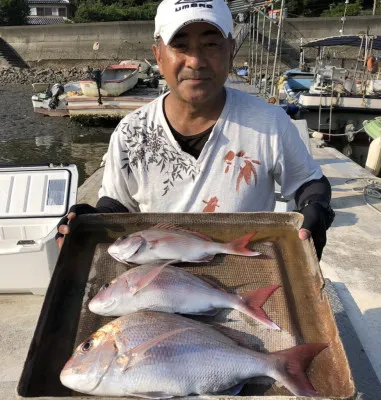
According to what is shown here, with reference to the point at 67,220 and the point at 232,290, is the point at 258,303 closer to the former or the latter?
the point at 232,290

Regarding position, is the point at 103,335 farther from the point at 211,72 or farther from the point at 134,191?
the point at 211,72

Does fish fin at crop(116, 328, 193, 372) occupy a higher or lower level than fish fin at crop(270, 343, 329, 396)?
higher

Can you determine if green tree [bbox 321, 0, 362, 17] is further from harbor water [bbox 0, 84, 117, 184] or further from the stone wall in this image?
harbor water [bbox 0, 84, 117, 184]

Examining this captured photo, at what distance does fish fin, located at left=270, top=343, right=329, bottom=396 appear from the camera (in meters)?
1.30

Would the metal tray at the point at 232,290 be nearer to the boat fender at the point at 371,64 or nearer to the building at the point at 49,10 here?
the boat fender at the point at 371,64

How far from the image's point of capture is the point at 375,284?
4.61 meters

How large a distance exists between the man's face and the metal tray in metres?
0.64

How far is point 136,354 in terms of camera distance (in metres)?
1.36

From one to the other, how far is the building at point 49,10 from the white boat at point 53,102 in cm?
3662

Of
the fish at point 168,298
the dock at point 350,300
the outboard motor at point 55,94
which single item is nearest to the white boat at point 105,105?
the outboard motor at point 55,94

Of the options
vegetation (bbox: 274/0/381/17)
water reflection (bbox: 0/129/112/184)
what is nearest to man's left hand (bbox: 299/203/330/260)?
water reflection (bbox: 0/129/112/184)

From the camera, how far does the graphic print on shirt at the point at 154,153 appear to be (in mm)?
2250

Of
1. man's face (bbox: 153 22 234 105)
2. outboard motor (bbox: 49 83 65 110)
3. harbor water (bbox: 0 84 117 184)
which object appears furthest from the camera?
outboard motor (bbox: 49 83 65 110)

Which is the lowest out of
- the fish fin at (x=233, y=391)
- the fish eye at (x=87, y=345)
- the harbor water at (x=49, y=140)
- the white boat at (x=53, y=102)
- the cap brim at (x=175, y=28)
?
the harbor water at (x=49, y=140)
